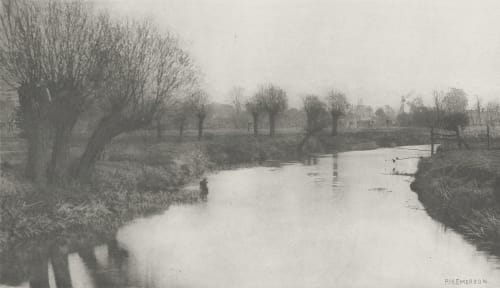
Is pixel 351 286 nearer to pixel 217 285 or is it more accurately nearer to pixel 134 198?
pixel 217 285

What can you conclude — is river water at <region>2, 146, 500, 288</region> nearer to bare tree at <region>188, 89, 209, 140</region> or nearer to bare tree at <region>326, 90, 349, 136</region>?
bare tree at <region>188, 89, 209, 140</region>

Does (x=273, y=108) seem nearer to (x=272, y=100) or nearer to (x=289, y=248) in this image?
(x=272, y=100)

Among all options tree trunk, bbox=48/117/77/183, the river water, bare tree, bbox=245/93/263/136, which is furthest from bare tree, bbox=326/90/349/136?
tree trunk, bbox=48/117/77/183

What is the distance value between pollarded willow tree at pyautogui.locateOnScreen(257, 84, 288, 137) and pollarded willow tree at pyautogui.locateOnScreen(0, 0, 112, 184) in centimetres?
3864

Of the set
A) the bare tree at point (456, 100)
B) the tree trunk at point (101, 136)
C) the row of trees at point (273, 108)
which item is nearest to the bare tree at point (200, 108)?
the row of trees at point (273, 108)

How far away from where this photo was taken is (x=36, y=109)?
17219 millimetres

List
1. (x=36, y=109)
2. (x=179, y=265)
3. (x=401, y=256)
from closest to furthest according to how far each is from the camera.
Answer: (x=179, y=265)
(x=401, y=256)
(x=36, y=109)

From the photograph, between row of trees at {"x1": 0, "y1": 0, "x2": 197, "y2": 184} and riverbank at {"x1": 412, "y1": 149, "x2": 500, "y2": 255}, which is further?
row of trees at {"x1": 0, "y1": 0, "x2": 197, "y2": 184}

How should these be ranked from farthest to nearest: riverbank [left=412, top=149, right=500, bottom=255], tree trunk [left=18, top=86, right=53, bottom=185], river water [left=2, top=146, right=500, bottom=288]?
tree trunk [left=18, top=86, right=53, bottom=185] < riverbank [left=412, top=149, right=500, bottom=255] < river water [left=2, top=146, right=500, bottom=288]

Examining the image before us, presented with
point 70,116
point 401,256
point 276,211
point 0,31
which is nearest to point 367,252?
point 401,256

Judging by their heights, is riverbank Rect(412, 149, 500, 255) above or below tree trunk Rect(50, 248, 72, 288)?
above

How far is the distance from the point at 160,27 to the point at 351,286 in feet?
48.7

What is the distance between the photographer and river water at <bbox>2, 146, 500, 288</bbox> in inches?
468

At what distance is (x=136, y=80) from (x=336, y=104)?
5255 centimetres
